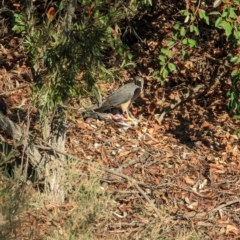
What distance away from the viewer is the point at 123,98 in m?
8.70

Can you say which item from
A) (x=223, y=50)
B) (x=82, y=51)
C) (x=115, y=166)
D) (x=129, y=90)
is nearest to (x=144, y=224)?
(x=115, y=166)

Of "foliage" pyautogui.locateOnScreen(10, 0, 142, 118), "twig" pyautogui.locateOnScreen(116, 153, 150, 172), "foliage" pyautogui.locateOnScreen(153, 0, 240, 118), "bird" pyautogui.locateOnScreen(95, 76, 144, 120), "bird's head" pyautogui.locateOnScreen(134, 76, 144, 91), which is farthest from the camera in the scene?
"bird's head" pyautogui.locateOnScreen(134, 76, 144, 91)

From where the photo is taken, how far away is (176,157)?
805 centimetres

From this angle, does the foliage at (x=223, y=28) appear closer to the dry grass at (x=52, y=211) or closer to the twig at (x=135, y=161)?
the twig at (x=135, y=161)

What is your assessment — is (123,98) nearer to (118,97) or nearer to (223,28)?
(118,97)

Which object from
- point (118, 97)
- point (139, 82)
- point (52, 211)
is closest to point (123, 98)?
point (118, 97)

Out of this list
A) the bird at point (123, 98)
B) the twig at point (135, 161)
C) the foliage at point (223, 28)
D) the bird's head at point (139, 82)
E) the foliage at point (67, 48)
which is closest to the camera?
the foliage at point (67, 48)

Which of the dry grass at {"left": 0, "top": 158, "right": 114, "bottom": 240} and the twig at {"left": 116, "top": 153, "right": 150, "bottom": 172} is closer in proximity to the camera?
the dry grass at {"left": 0, "top": 158, "right": 114, "bottom": 240}

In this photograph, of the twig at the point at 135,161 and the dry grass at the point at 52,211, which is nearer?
the dry grass at the point at 52,211

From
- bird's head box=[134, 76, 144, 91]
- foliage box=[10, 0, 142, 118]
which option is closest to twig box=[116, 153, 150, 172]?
bird's head box=[134, 76, 144, 91]

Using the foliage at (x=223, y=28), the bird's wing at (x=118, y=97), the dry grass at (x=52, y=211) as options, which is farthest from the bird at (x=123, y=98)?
the dry grass at (x=52, y=211)

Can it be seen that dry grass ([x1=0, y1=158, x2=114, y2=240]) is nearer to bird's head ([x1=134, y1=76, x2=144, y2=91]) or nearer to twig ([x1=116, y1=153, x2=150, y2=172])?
twig ([x1=116, y1=153, x2=150, y2=172])

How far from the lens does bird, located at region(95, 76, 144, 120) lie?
8688mm

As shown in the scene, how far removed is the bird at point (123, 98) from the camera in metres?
8.69
